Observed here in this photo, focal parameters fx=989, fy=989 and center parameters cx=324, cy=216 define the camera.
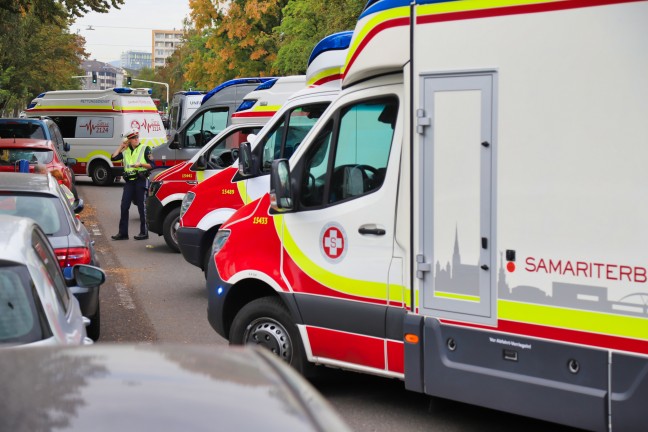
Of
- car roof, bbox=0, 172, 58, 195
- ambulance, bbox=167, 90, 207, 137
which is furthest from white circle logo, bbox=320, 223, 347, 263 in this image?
ambulance, bbox=167, 90, 207, 137

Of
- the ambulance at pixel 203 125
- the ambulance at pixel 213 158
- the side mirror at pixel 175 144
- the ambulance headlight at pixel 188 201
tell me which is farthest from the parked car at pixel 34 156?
the ambulance headlight at pixel 188 201

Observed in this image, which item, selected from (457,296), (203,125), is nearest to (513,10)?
(457,296)

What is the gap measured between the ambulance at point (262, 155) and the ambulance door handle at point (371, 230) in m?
1.73

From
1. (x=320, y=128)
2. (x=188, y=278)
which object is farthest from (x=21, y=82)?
(x=320, y=128)

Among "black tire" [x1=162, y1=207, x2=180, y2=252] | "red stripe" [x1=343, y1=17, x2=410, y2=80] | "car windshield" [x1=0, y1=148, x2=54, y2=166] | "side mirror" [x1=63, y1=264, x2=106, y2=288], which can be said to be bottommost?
"black tire" [x1=162, y1=207, x2=180, y2=252]

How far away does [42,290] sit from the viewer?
4.59 meters

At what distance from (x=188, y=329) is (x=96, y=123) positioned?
20507mm

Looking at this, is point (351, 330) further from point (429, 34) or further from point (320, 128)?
point (429, 34)

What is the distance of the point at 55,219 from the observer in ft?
27.2

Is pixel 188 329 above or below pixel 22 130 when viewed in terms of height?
below

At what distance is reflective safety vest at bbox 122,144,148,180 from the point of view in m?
16.2

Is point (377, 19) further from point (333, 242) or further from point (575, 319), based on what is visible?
point (575, 319)

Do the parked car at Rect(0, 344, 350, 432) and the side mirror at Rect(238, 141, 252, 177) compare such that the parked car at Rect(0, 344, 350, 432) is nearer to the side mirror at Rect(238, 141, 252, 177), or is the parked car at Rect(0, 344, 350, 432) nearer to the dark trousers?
the side mirror at Rect(238, 141, 252, 177)

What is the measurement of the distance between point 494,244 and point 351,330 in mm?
1291
